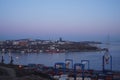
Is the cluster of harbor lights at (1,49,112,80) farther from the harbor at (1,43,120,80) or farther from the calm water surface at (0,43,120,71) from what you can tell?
the calm water surface at (0,43,120,71)

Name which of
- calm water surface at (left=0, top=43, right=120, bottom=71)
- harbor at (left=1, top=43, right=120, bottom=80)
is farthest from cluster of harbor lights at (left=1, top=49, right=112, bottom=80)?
calm water surface at (left=0, top=43, right=120, bottom=71)

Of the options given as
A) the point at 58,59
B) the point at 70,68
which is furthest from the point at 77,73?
the point at 58,59

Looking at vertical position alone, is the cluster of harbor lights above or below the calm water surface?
above

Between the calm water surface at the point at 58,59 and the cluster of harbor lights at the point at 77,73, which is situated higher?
the cluster of harbor lights at the point at 77,73

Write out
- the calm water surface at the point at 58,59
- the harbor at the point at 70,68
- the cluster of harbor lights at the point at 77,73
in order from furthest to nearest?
the calm water surface at the point at 58,59 → the harbor at the point at 70,68 → the cluster of harbor lights at the point at 77,73

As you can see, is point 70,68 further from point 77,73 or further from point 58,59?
point 58,59

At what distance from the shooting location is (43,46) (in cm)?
8825

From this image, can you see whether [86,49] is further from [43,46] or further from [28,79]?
[28,79]

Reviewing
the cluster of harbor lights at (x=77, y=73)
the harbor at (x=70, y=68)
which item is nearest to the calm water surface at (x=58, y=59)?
the harbor at (x=70, y=68)

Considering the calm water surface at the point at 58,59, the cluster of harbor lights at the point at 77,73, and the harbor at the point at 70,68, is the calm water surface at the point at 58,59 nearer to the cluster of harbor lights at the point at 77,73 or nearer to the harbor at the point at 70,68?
the harbor at the point at 70,68

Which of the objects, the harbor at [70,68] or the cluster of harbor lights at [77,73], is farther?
the harbor at [70,68]

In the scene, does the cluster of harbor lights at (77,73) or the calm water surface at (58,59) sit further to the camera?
the calm water surface at (58,59)

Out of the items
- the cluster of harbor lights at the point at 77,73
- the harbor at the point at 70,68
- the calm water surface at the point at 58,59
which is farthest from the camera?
the calm water surface at the point at 58,59

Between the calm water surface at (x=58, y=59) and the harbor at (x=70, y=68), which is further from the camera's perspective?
the calm water surface at (x=58, y=59)
